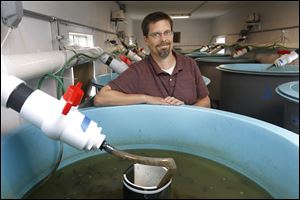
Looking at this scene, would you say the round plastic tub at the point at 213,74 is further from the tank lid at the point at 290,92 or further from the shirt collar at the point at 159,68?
the shirt collar at the point at 159,68

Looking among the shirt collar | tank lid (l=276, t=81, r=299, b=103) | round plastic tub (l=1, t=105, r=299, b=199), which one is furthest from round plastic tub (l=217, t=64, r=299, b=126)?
round plastic tub (l=1, t=105, r=299, b=199)

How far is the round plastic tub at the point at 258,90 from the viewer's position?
189cm

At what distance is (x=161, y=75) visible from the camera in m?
1.23

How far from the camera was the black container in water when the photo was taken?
1.89 feet

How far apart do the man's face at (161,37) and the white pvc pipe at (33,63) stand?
43 cm

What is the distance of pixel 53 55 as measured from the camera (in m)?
0.97

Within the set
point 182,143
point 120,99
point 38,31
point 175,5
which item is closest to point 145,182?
point 182,143

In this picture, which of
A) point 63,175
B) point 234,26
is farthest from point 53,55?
point 234,26

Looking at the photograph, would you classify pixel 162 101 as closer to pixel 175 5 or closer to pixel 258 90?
pixel 258 90

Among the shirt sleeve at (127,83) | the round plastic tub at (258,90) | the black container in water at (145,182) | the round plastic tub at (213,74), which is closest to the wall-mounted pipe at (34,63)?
the shirt sleeve at (127,83)

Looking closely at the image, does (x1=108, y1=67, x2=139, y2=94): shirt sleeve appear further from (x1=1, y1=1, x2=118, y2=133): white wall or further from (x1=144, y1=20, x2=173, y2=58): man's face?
(x1=1, y1=1, x2=118, y2=133): white wall

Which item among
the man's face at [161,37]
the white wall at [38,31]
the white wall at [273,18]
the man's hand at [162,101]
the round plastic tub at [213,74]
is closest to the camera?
the white wall at [38,31]

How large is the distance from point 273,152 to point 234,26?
643 centimetres

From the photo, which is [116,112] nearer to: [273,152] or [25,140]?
[25,140]
